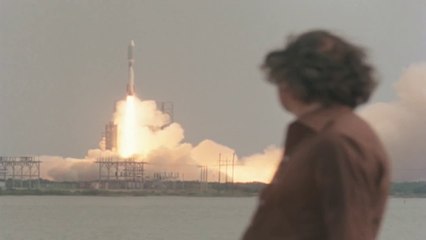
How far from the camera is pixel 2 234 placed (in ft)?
160

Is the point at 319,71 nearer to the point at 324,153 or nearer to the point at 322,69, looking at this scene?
the point at 322,69

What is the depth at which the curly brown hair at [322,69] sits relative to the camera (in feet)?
8.77

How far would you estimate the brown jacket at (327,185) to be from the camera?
257 centimetres

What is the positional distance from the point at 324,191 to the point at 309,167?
0.07 meters

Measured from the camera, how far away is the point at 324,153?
259 cm

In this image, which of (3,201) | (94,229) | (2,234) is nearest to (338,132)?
(2,234)

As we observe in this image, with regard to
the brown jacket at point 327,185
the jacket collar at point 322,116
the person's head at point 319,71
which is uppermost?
the person's head at point 319,71

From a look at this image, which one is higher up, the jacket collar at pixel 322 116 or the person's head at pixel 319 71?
the person's head at pixel 319 71

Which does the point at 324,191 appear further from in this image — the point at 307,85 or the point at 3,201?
the point at 3,201

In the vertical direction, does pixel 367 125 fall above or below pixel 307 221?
above

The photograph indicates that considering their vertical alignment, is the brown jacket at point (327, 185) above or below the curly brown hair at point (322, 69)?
below

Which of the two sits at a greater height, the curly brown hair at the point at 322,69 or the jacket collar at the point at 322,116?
the curly brown hair at the point at 322,69

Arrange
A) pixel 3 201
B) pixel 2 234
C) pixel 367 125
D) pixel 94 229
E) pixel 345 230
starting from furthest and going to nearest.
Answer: pixel 3 201, pixel 94 229, pixel 2 234, pixel 367 125, pixel 345 230

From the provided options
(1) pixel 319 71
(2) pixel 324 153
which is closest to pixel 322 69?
(1) pixel 319 71
